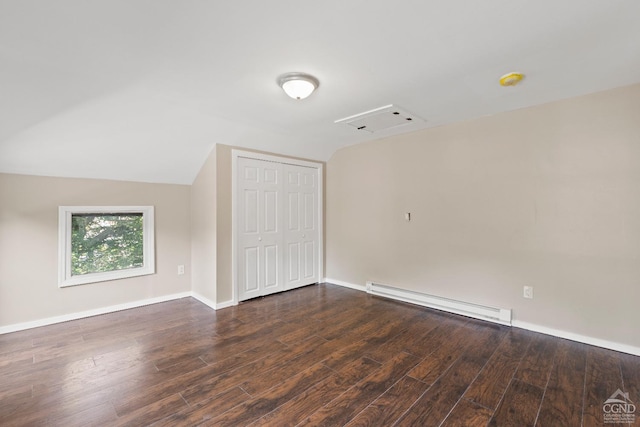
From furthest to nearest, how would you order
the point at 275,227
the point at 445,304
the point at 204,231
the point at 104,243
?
the point at 275,227 < the point at 204,231 < the point at 104,243 < the point at 445,304

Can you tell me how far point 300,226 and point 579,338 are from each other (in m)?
3.36

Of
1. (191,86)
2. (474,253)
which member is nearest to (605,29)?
(474,253)

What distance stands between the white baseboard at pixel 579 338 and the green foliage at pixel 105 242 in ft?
14.6

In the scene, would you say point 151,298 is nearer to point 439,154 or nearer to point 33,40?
point 33,40

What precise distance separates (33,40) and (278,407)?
258cm

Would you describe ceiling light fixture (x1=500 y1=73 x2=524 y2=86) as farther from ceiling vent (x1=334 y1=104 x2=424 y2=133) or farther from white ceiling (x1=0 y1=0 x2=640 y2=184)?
ceiling vent (x1=334 y1=104 x2=424 y2=133)

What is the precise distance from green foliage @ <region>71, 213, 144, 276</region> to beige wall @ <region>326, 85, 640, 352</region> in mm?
3185

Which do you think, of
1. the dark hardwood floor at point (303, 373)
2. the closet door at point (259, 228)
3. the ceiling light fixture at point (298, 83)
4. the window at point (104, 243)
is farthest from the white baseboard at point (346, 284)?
the ceiling light fixture at point (298, 83)

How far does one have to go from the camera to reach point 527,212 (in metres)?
2.86

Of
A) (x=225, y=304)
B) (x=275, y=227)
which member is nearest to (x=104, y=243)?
(x=225, y=304)

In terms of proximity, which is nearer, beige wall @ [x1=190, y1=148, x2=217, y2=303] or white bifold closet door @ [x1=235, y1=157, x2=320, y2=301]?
beige wall @ [x1=190, y1=148, x2=217, y2=303]

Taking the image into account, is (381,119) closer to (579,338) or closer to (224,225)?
(224,225)

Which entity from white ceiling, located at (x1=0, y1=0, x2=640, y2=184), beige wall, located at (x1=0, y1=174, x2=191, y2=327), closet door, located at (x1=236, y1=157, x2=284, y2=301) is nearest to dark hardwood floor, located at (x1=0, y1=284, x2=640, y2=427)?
beige wall, located at (x1=0, y1=174, x2=191, y2=327)

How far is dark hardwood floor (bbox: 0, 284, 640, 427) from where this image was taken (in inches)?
66.9
